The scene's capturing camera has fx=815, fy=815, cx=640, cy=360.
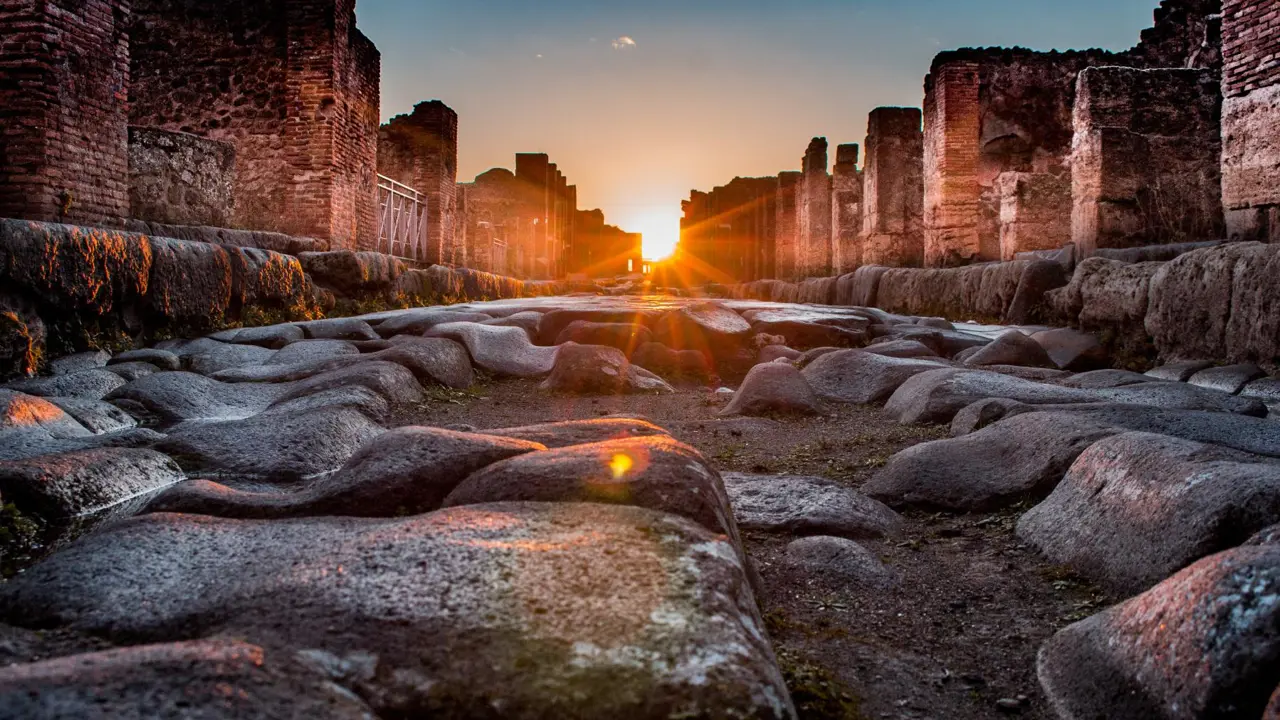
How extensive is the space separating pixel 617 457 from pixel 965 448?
57.3 inches

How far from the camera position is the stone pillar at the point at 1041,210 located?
8852 millimetres

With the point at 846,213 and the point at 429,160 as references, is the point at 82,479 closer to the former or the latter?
the point at 429,160

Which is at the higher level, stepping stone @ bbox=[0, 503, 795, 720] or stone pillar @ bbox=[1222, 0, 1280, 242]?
stone pillar @ bbox=[1222, 0, 1280, 242]

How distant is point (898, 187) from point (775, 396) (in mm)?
9633

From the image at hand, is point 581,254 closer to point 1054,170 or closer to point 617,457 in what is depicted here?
point 1054,170

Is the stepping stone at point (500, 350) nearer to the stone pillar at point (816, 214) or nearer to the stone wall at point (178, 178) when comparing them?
the stone wall at point (178, 178)

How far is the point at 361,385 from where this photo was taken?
3.79 metres

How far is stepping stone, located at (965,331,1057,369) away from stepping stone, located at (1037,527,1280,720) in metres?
3.64

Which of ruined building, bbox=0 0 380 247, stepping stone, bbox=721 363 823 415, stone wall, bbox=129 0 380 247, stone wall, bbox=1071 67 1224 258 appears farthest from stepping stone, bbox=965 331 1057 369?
stone wall, bbox=129 0 380 247

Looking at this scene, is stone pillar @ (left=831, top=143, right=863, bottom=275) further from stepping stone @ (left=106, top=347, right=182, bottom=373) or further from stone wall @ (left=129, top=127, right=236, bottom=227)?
stepping stone @ (left=106, top=347, right=182, bottom=373)

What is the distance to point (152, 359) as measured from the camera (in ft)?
13.9

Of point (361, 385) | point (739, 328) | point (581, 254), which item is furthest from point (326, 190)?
point (581, 254)

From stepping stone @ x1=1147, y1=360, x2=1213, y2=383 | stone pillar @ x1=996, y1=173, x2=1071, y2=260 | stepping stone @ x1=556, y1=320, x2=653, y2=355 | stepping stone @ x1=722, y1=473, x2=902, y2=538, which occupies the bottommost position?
stepping stone @ x1=722, y1=473, x2=902, y2=538

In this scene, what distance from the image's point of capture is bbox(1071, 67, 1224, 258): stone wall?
6.99 meters
